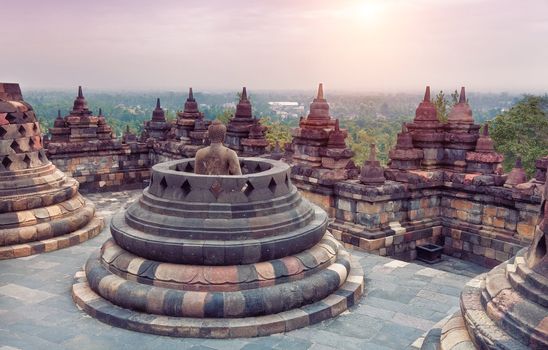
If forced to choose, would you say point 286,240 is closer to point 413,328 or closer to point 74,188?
point 413,328

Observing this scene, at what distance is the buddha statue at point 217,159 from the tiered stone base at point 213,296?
1.56 m

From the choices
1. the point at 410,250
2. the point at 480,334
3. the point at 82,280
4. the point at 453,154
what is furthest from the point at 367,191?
the point at 480,334

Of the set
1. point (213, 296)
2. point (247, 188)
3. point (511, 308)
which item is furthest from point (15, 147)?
point (511, 308)

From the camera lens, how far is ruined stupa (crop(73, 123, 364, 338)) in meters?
5.92

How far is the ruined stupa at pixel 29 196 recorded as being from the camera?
877 centimetres

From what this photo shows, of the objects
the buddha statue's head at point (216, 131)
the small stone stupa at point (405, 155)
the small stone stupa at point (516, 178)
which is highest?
the buddha statue's head at point (216, 131)

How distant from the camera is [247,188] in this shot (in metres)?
6.70

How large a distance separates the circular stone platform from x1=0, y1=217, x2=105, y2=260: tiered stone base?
2.09 m

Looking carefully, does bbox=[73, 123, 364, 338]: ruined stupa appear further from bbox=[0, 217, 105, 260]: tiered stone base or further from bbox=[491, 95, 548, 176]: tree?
bbox=[491, 95, 548, 176]: tree

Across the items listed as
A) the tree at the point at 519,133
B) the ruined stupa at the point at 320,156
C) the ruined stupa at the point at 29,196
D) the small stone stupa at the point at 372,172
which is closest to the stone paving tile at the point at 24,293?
the ruined stupa at the point at 29,196

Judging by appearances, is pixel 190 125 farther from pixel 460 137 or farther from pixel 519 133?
pixel 519 133

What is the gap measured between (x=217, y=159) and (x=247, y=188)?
2.72 ft

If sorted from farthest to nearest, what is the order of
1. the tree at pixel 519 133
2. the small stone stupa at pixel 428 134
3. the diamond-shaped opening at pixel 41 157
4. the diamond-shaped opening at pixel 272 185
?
the tree at pixel 519 133
the small stone stupa at pixel 428 134
the diamond-shaped opening at pixel 41 157
the diamond-shaped opening at pixel 272 185

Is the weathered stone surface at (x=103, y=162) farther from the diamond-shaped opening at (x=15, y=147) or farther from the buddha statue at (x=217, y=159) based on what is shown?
the buddha statue at (x=217, y=159)
